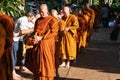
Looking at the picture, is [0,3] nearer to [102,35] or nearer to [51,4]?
[102,35]

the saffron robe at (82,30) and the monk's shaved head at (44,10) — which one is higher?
the monk's shaved head at (44,10)

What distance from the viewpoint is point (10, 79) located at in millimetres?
8188

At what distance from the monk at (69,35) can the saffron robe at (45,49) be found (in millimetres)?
3844

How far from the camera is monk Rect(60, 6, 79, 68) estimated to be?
15.4m

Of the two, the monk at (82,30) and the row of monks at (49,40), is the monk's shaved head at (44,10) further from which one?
the monk at (82,30)

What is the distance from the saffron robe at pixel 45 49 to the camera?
11.2 meters

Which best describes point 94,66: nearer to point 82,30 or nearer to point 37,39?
point 82,30

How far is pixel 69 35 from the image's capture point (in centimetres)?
1564

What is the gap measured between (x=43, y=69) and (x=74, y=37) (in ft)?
15.9

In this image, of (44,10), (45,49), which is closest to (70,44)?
(45,49)

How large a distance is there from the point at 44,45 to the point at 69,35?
4401mm

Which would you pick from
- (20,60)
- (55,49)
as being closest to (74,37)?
(20,60)

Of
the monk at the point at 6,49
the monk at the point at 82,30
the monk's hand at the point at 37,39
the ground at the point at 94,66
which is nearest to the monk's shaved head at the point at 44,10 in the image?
the monk's hand at the point at 37,39

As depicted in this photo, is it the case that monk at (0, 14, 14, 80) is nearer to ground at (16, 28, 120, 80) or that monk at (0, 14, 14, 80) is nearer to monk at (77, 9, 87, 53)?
ground at (16, 28, 120, 80)
